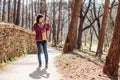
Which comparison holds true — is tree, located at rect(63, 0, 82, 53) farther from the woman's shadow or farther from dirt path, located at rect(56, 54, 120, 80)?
the woman's shadow

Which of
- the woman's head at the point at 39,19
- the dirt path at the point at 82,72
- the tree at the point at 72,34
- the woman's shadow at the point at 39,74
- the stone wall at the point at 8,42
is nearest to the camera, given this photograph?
the dirt path at the point at 82,72

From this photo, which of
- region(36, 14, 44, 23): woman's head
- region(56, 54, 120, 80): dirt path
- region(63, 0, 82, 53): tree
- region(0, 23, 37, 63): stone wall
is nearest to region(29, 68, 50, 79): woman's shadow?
region(56, 54, 120, 80): dirt path

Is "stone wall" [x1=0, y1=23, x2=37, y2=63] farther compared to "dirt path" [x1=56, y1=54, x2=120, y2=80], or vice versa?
"stone wall" [x1=0, y1=23, x2=37, y2=63]

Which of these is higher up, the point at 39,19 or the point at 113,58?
the point at 39,19

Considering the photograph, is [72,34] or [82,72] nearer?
[82,72]

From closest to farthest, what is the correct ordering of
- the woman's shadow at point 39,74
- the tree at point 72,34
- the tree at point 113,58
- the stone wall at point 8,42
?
the woman's shadow at point 39,74, the tree at point 113,58, the stone wall at point 8,42, the tree at point 72,34

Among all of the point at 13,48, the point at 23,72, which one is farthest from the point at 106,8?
the point at 23,72

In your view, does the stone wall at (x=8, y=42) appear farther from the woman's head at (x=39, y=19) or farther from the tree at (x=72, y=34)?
the tree at (x=72, y=34)

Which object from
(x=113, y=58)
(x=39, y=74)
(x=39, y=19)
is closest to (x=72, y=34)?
(x=39, y=19)

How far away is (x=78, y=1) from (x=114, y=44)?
8836 millimetres

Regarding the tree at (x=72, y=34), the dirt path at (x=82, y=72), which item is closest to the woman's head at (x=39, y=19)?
the dirt path at (x=82, y=72)

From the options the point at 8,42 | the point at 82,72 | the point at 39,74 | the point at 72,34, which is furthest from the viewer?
the point at 72,34

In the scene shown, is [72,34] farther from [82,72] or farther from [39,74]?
[39,74]

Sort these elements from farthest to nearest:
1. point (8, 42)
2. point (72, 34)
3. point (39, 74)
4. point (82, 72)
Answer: point (72, 34)
point (8, 42)
point (82, 72)
point (39, 74)
